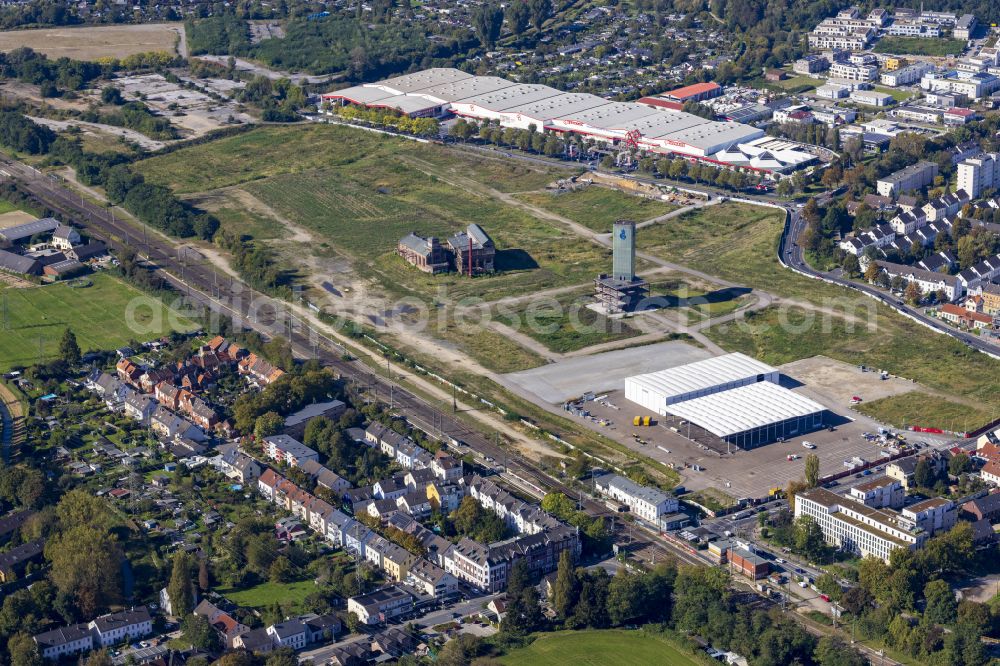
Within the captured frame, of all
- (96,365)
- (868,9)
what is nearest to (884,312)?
(96,365)

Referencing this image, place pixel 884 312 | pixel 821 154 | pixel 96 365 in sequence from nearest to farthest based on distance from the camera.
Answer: pixel 96 365
pixel 884 312
pixel 821 154

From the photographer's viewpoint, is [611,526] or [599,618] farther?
[611,526]

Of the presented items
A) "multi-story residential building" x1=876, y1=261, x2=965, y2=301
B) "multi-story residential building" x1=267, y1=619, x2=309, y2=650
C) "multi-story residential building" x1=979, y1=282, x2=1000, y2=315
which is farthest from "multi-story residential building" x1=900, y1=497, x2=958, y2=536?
"multi-story residential building" x1=876, y1=261, x2=965, y2=301

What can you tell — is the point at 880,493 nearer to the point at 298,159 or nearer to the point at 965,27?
the point at 298,159

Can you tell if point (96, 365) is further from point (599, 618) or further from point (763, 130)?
point (763, 130)

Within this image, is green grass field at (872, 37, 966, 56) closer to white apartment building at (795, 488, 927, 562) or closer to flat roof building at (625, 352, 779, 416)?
flat roof building at (625, 352, 779, 416)

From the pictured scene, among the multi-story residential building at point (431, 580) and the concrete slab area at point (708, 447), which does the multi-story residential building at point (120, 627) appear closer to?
the multi-story residential building at point (431, 580)

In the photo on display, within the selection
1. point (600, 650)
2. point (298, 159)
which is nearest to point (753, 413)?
point (600, 650)
